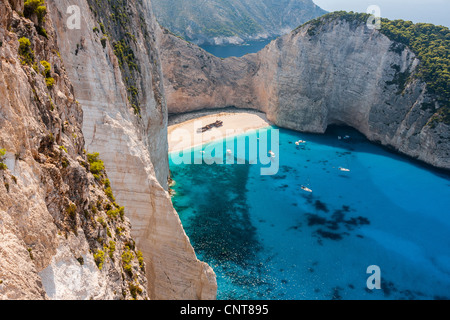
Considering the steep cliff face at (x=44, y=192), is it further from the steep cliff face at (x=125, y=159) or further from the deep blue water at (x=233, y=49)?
the deep blue water at (x=233, y=49)

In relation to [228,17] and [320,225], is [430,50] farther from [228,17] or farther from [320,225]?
[228,17]

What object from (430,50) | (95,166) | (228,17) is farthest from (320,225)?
(228,17)

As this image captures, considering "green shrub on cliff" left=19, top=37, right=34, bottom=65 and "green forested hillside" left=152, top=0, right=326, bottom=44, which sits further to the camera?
"green forested hillside" left=152, top=0, right=326, bottom=44

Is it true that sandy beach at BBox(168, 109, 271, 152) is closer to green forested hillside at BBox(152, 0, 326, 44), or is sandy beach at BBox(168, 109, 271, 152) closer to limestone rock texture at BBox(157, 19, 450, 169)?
limestone rock texture at BBox(157, 19, 450, 169)

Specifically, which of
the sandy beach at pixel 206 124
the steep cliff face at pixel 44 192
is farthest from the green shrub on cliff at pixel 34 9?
the sandy beach at pixel 206 124

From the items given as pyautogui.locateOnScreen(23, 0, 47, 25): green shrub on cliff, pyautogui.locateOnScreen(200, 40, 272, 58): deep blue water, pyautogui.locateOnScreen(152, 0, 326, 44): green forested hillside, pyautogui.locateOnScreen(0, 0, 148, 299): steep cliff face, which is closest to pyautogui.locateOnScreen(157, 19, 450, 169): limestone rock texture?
pyautogui.locateOnScreen(23, 0, 47, 25): green shrub on cliff

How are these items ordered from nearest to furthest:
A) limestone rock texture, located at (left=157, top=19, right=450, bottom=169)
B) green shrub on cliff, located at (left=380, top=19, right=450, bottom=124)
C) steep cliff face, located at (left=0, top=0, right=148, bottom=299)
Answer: steep cliff face, located at (left=0, top=0, right=148, bottom=299)
green shrub on cliff, located at (left=380, top=19, right=450, bottom=124)
limestone rock texture, located at (left=157, top=19, right=450, bottom=169)

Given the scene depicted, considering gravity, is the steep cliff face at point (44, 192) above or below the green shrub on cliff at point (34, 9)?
below
